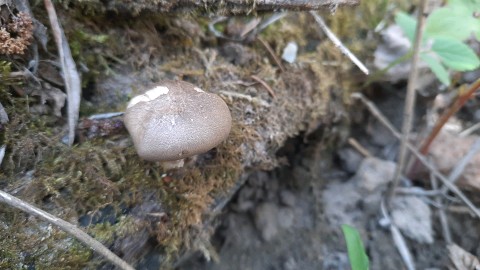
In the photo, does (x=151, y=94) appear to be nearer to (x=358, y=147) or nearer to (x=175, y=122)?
(x=175, y=122)

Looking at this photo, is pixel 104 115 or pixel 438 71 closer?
pixel 104 115

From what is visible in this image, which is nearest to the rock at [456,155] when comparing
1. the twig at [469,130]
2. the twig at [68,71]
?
the twig at [469,130]

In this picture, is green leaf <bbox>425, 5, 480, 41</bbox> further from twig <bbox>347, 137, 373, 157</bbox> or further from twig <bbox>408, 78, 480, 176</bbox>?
twig <bbox>347, 137, 373, 157</bbox>

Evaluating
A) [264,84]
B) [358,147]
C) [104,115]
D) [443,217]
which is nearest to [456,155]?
[443,217]

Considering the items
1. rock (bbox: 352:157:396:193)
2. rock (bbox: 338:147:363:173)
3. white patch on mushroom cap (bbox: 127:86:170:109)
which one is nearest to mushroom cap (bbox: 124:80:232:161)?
white patch on mushroom cap (bbox: 127:86:170:109)

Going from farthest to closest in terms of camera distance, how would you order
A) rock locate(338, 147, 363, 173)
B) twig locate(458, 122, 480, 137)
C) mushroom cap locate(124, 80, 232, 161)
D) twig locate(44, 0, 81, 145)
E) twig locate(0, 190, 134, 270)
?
rock locate(338, 147, 363, 173) < twig locate(458, 122, 480, 137) < twig locate(44, 0, 81, 145) < mushroom cap locate(124, 80, 232, 161) < twig locate(0, 190, 134, 270)
